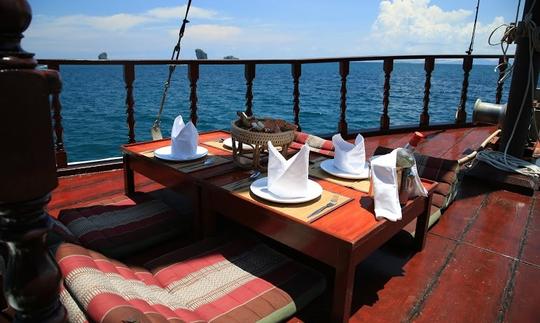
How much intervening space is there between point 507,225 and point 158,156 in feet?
6.90

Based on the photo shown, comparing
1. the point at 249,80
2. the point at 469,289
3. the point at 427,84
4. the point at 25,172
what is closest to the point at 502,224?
the point at 469,289

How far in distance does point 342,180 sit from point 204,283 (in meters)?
0.78

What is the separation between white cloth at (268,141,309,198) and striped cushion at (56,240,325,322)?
34 cm

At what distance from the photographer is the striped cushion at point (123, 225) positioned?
180 centimetres

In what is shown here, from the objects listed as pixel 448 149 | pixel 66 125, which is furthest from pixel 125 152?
pixel 66 125

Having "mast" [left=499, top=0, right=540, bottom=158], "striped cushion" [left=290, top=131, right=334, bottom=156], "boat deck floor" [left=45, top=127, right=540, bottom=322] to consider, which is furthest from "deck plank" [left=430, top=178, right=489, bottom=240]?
"striped cushion" [left=290, top=131, right=334, bottom=156]

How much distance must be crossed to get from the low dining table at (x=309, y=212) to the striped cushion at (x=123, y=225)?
0.18m

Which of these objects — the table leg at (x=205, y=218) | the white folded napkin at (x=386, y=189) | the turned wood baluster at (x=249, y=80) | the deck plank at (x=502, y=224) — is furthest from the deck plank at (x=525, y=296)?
the turned wood baluster at (x=249, y=80)

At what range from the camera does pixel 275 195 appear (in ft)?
5.15

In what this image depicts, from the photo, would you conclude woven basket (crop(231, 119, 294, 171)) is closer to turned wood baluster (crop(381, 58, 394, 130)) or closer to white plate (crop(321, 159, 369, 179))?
white plate (crop(321, 159, 369, 179))

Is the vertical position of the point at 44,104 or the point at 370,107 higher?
the point at 44,104

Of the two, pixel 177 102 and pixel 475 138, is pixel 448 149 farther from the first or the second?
pixel 177 102

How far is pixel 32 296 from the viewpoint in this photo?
573mm

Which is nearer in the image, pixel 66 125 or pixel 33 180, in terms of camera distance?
pixel 33 180
